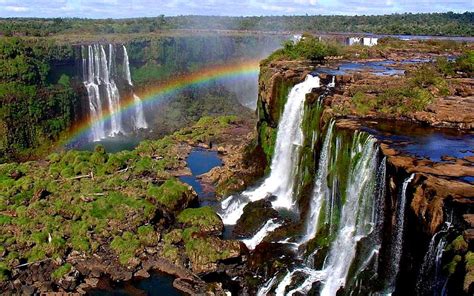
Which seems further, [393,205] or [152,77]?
[152,77]

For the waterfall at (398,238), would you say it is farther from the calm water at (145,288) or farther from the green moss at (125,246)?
the green moss at (125,246)

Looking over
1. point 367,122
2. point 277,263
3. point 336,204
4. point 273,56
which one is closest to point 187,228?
point 277,263

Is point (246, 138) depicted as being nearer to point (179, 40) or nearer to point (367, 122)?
→ point (367, 122)

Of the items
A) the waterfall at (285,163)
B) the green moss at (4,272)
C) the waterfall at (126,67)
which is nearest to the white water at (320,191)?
the waterfall at (285,163)

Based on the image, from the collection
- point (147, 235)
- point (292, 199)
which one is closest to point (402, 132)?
point (292, 199)

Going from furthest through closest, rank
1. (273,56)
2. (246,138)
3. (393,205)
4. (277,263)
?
(246,138)
(273,56)
(277,263)
(393,205)
